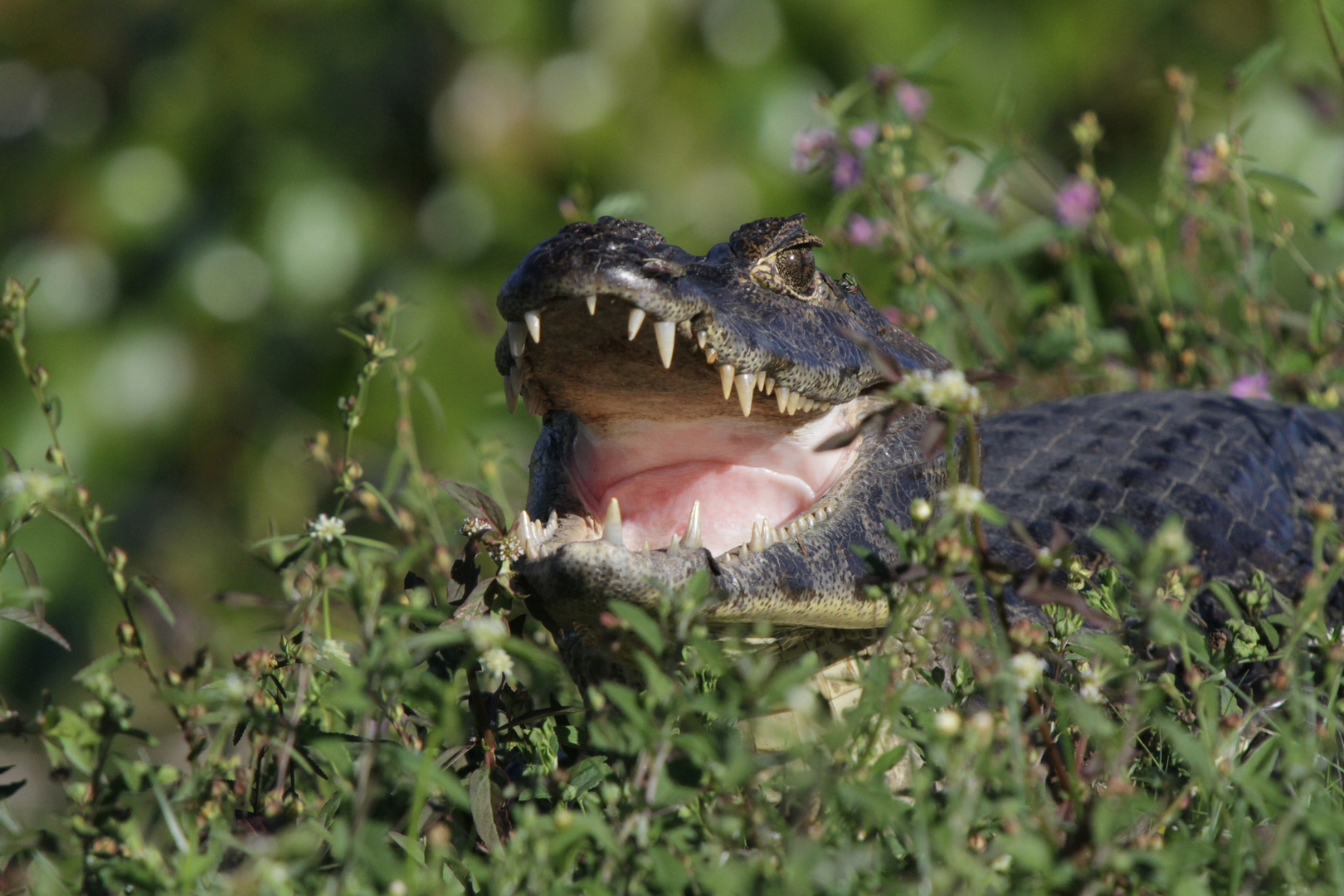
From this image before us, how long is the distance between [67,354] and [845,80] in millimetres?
3377

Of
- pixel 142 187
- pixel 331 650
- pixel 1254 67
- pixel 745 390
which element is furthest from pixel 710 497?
pixel 142 187

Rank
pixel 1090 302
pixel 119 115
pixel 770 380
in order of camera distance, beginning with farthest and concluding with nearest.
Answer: pixel 119 115 < pixel 1090 302 < pixel 770 380

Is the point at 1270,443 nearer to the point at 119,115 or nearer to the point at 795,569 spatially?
the point at 795,569

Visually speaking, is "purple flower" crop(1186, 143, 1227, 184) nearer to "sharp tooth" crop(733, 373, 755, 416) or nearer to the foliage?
the foliage

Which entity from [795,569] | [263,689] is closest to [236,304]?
[263,689]

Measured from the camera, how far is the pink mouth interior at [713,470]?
2.00 m

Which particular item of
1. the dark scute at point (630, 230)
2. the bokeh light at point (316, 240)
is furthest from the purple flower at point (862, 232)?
the bokeh light at point (316, 240)

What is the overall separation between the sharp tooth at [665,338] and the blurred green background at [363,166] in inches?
121

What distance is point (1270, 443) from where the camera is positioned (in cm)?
284

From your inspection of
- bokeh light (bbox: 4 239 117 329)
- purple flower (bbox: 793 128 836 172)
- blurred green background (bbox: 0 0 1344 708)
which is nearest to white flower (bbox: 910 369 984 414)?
purple flower (bbox: 793 128 836 172)

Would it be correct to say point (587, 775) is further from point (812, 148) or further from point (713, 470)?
point (812, 148)

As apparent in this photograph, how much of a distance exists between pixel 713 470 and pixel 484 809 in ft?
2.60

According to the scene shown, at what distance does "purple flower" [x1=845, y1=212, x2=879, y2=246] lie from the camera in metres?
3.33

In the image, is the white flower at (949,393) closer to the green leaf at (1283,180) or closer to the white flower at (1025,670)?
the white flower at (1025,670)
